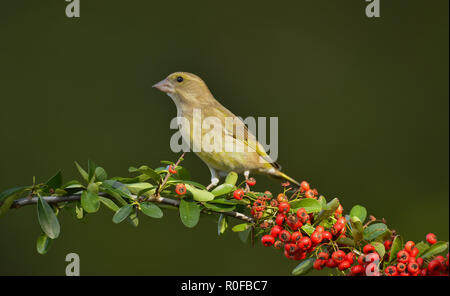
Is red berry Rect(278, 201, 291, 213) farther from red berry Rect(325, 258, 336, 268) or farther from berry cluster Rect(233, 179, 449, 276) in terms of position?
red berry Rect(325, 258, 336, 268)

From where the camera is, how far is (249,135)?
80.1 inches

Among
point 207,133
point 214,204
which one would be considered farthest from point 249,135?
point 214,204

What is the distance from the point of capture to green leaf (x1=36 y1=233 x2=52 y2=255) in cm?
115

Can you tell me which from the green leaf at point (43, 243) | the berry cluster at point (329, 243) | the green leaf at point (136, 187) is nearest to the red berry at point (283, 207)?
the berry cluster at point (329, 243)

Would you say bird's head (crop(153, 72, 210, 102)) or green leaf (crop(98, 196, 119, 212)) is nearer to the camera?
green leaf (crop(98, 196, 119, 212))

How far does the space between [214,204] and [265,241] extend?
0.15 metres

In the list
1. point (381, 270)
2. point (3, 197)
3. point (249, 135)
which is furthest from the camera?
point (249, 135)

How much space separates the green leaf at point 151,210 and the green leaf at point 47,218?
193mm

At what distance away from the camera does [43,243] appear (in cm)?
116

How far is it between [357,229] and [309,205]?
0.12 m

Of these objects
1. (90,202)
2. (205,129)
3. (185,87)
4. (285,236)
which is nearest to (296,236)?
(285,236)

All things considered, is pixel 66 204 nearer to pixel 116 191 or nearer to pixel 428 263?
pixel 116 191

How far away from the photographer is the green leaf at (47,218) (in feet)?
3.55

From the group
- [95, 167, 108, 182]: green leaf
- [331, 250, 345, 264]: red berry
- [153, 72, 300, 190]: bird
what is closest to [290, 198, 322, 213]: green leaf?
[331, 250, 345, 264]: red berry
